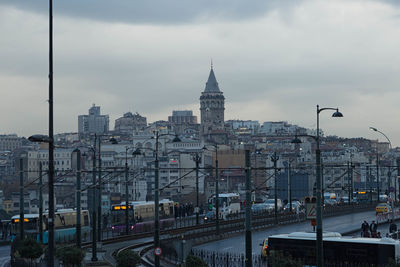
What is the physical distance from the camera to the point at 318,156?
89.7 ft

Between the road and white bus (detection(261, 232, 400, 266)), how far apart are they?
9228 mm

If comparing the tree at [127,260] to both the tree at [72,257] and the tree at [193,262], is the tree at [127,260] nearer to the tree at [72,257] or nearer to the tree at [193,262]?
the tree at [72,257]

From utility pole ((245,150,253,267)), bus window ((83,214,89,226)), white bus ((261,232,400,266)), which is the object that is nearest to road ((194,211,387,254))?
white bus ((261,232,400,266))

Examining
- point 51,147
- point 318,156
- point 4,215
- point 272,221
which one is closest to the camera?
point 51,147

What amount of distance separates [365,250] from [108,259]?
48.2 feet

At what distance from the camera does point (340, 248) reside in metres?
34.7

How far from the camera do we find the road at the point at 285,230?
161 feet

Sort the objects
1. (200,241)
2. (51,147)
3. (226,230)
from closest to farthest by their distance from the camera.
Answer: (51,147), (200,241), (226,230)

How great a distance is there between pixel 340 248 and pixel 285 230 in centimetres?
2623

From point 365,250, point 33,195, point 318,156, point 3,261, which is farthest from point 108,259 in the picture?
point 33,195

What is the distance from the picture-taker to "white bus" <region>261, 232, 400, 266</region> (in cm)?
3309

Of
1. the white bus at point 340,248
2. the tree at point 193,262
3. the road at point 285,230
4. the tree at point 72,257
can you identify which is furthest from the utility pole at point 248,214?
the road at point 285,230

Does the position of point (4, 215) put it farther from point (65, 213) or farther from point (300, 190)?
point (300, 190)

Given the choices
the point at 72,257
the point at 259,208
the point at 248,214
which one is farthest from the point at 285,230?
the point at 248,214
